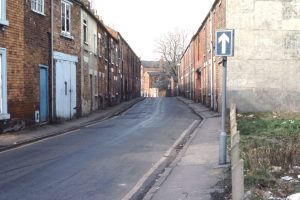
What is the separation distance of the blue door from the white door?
3.81 feet

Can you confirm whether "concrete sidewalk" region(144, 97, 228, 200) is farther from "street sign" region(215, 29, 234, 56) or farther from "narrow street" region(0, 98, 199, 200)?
"street sign" region(215, 29, 234, 56)

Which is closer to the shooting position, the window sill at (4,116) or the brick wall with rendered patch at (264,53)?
the window sill at (4,116)

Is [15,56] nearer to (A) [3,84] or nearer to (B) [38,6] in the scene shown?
(A) [3,84]

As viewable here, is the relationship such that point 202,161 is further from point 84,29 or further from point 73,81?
point 84,29

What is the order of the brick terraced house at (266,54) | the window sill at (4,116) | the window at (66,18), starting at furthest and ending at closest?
the brick terraced house at (266,54) → the window at (66,18) → the window sill at (4,116)

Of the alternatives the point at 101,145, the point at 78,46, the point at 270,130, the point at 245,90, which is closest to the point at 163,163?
the point at 101,145

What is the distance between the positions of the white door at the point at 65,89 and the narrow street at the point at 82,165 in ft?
18.6

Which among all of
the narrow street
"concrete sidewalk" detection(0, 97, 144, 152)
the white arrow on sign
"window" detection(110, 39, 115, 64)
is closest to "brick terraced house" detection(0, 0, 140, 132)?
"concrete sidewalk" detection(0, 97, 144, 152)

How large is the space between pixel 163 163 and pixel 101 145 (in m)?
3.37

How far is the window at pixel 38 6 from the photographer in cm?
1928

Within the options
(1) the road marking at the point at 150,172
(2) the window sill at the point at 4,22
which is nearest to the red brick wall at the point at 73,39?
(2) the window sill at the point at 4,22

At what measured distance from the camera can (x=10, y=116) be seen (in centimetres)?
1672

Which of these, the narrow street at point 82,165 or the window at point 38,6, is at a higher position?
the window at point 38,6

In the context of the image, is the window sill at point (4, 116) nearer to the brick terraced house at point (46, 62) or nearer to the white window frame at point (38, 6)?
the brick terraced house at point (46, 62)
